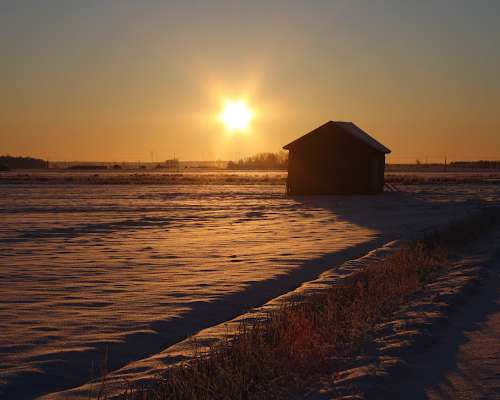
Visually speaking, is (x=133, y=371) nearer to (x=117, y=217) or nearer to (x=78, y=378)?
(x=78, y=378)

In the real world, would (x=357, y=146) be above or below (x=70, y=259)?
above

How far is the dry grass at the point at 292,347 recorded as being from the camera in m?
5.32

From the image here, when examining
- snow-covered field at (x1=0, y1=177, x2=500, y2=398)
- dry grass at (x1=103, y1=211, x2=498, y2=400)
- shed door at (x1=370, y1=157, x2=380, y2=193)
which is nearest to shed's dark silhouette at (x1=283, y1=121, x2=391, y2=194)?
shed door at (x1=370, y1=157, x2=380, y2=193)

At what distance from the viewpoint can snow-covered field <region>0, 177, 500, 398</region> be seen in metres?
6.86

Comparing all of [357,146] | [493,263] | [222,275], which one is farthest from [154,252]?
[357,146]

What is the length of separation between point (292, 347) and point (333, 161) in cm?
3223

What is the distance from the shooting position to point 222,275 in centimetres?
1159

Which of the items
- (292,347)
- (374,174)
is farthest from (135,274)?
(374,174)

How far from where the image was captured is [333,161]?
125 ft

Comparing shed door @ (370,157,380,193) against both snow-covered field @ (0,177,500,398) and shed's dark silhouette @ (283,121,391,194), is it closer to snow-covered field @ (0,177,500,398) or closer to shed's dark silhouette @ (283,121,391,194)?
shed's dark silhouette @ (283,121,391,194)

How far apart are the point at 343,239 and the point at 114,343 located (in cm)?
1114

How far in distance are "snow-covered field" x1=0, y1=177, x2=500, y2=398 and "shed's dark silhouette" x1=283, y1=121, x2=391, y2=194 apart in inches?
488

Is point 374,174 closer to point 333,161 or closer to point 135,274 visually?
point 333,161

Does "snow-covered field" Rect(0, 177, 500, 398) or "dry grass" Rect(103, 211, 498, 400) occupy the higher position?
"dry grass" Rect(103, 211, 498, 400)
